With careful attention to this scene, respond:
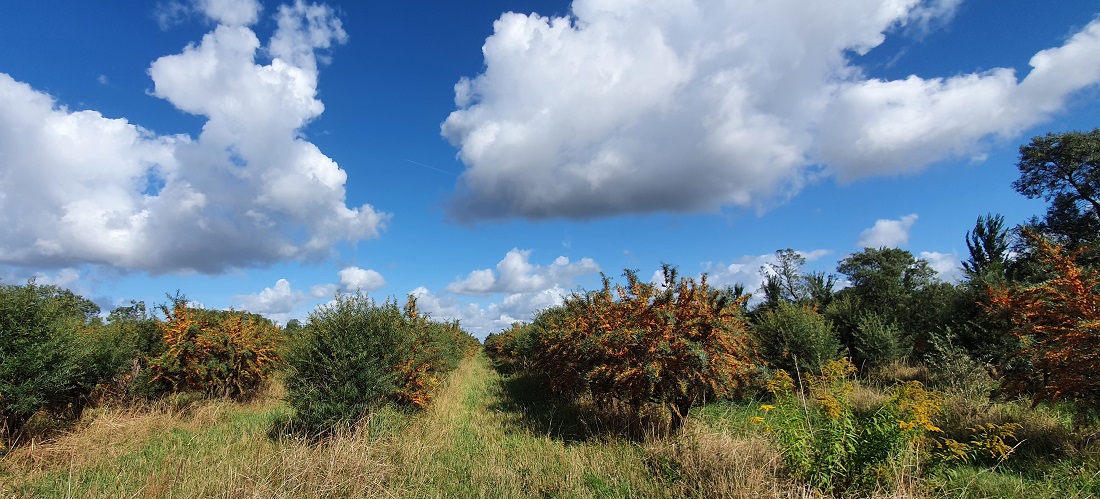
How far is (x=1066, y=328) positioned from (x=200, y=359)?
1671 cm

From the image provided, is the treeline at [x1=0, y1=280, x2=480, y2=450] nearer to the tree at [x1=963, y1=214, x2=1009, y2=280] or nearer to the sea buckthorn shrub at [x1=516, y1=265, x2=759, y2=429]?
the sea buckthorn shrub at [x1=516, y1=265, x2=759, y2=429]

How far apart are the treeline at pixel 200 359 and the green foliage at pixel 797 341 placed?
9.80 m

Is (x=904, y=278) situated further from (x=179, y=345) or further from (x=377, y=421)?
(x=179, y=345)

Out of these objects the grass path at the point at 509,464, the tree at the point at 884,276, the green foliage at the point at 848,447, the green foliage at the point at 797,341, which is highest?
the tree at the point at 884,276

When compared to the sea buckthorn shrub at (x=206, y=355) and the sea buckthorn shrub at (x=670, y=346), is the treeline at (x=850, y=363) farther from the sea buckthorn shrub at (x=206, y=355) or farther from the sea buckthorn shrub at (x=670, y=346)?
the sea buckthorn shrub at (x=206, y=355)

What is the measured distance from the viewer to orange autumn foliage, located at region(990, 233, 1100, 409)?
18.6 ft

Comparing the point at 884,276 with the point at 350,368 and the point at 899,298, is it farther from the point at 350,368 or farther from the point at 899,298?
the point at 350,368

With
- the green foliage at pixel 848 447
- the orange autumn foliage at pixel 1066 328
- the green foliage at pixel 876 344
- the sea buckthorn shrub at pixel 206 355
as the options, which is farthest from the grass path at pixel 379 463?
the green foliage at pixel 876 344

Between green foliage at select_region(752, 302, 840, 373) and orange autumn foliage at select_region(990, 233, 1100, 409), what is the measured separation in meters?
6.12

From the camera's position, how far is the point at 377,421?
26.9 feet

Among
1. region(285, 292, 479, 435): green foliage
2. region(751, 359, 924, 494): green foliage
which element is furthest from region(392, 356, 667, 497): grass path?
region(751, 359, 924, 494): green foliage

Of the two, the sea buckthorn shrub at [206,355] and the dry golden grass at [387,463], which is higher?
the sea buckthorn shrub at [206,355]

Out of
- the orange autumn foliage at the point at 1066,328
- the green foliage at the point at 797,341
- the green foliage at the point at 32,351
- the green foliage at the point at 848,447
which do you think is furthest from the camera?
the green foliage at the point at 797,341

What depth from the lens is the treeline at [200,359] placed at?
23.4 feet
